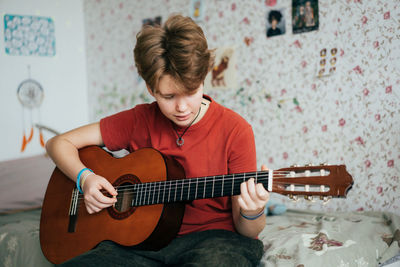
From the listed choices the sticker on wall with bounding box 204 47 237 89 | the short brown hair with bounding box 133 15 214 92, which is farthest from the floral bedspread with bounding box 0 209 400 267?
the sticker on wall with bounding box 204 47 237 89

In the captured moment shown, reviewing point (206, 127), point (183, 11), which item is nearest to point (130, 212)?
point (206, 127)

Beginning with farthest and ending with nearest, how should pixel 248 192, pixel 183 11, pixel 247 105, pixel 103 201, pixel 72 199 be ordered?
pixel 183 11, pixel 247 105, pixel 72 199, pixel 103 201, pixel 248 192

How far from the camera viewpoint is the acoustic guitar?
2.85 ft

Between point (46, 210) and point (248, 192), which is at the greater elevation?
point (248, 192)

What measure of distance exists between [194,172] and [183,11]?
1607mm

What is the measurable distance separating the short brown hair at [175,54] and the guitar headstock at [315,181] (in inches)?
14.1

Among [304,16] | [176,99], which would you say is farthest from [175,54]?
[304,16]

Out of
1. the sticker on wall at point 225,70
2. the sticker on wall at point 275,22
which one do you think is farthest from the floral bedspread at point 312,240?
the sticker on wall at point 275,22

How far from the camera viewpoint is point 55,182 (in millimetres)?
1357

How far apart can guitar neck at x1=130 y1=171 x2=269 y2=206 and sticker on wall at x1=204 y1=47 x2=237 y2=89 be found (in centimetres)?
127

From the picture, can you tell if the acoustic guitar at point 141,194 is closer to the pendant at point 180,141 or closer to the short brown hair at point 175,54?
the pendant at point 180,141

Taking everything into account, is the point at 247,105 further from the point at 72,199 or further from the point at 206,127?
the point at 72,199

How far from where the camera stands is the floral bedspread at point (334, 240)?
3.81 feet

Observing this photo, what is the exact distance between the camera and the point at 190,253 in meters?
1.00
